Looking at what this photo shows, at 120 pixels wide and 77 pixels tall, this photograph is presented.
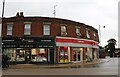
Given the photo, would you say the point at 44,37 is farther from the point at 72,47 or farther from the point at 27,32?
the point at 72,47

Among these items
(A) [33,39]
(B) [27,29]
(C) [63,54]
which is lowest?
(C) [63,54]

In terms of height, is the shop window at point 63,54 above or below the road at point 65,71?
above

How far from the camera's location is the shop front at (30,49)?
40.9 meters

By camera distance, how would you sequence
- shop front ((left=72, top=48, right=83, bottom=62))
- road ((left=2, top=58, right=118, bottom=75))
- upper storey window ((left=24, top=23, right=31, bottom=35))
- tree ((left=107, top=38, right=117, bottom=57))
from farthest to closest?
1. tree ((left=107, top=38, right=117, bottom=57))
2. shop front ((left=72, top=48, right=83, bottom=62))
3. upper storey window ((left=24, top=23, right=31, bottom=35))
4. road ((left=2, top=58, right=118, bottom=75))

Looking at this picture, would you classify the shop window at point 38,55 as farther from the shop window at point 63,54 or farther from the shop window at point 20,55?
the shop window at point 63,54

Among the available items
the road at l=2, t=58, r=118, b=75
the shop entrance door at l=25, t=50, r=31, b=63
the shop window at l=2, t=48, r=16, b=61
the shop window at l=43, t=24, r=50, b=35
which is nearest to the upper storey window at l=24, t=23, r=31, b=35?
the shop window at l=43, t=24, r=50, b=35

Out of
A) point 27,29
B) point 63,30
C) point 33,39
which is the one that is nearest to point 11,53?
point 33,39

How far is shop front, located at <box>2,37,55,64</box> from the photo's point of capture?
4088cm

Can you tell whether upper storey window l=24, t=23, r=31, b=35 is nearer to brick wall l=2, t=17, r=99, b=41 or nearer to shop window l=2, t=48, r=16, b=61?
brick wall l=2, t=17, r=99, b=41

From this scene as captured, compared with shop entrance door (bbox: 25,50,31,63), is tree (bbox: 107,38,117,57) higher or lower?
higher

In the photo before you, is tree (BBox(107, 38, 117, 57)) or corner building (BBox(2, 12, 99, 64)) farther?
tree (BBox(107, 38, 117, 57))

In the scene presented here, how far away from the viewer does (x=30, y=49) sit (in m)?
41.2

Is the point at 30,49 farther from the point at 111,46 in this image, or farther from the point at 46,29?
the point at 111,46

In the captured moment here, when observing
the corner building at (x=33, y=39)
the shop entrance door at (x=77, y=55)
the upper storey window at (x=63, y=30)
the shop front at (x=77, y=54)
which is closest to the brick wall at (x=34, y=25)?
the corner building at (x=33, y=39)
